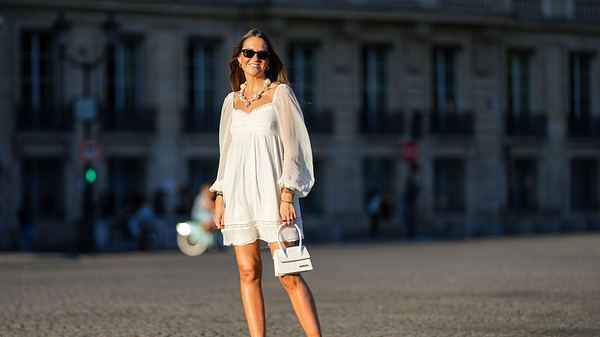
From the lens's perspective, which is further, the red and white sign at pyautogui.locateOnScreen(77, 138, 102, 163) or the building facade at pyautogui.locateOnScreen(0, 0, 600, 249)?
the building facade at pyautogui.locateOnScreen(0, 0, 600, 249)

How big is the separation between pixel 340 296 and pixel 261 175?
7.98 metres

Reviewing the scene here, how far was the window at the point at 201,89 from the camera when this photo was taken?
44.6m

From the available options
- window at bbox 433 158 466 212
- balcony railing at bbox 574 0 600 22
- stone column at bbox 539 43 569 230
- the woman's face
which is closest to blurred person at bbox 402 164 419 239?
window at bbox 433 158 466 212

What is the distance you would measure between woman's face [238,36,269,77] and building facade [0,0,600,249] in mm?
29143

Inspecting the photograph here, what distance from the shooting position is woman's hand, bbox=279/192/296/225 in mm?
8148

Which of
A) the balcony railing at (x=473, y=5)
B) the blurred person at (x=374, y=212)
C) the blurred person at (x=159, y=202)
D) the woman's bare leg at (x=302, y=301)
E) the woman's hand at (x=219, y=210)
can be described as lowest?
the blurred person at (x=374, y=212)

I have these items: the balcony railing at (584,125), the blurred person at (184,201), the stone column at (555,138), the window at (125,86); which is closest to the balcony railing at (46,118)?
the window at (125,86)

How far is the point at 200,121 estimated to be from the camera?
146 feet

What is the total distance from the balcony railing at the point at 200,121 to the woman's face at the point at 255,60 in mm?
35724

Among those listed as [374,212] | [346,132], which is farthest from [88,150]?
[346,132]

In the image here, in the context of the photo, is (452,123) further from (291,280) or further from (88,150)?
(291,280)

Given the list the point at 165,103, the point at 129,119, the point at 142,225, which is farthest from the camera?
the point at 165,103

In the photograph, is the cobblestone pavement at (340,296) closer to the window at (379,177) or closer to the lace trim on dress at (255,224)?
the lace trim on dress at (255,224)

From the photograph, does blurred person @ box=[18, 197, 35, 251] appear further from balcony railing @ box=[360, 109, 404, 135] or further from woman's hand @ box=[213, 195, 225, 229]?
woman's hand @ box=[213, 195, 225, 229]
